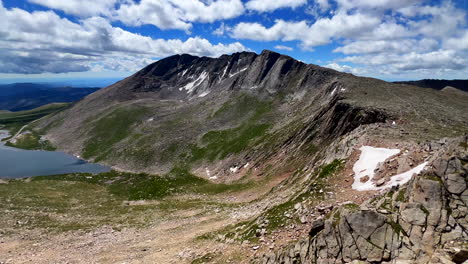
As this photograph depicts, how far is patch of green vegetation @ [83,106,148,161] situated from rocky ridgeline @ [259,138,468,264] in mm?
118304

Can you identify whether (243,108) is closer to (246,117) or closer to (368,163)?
(246,117)

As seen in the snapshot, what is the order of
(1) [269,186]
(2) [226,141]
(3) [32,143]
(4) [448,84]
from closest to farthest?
(1) [269,186] < (2) [226,141] < (4) [448,84] < (3) [32,143]

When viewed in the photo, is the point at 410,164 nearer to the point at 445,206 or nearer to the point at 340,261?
the point at 445,206

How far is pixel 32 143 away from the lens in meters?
153

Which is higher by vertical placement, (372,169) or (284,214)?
(372,169)

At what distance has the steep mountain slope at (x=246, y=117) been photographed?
61.0 metres

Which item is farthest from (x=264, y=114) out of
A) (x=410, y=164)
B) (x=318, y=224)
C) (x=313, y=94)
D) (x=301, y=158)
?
(x=318, y=224)

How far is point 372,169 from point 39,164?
13116cm

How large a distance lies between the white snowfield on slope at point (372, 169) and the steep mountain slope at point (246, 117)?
6.93 m

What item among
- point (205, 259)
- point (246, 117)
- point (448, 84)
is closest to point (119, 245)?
point (205, 259)

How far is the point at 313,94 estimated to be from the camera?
363 ft

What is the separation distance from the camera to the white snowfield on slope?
1001 inches

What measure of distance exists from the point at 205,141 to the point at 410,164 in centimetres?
8500

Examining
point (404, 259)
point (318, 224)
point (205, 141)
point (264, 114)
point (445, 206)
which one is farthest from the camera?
point (264, 114)
